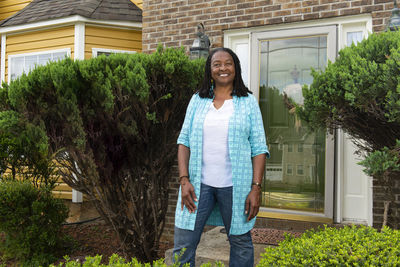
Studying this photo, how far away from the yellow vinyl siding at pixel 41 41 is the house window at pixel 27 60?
0.08 metres

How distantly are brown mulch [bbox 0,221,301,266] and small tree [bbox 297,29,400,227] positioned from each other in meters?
1.20

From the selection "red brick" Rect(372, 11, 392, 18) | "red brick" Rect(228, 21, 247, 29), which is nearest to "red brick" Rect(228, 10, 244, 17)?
"red brick" Rect(228, 21, 247, 29)

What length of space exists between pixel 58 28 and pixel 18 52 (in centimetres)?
120

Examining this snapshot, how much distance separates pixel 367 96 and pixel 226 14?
105 inches

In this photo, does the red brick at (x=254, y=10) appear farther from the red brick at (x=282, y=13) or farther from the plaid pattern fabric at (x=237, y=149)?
the plaid pattern fabric at (x=237, y=149)

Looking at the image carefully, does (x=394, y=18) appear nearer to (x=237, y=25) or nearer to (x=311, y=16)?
(x=311, y=16)

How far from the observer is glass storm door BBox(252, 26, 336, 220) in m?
4.89

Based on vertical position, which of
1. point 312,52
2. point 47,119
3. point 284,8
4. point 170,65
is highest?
point 284,8

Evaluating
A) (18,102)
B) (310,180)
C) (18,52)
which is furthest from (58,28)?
(310,180)

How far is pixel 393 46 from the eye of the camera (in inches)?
127

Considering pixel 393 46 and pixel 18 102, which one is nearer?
pixel 393 46

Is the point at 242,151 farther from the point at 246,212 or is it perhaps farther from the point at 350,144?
the point at 350,144

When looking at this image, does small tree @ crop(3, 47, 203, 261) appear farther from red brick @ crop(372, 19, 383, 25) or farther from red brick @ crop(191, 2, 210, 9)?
red brick @ crop(372, 19, 383, 25)

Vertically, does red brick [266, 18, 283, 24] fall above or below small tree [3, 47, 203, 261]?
above
